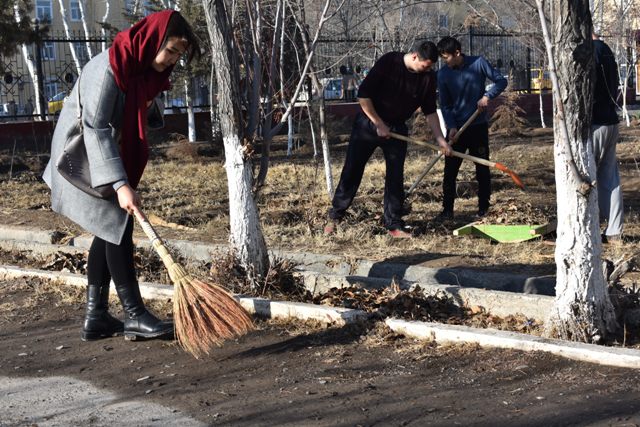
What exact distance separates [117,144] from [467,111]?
4238 mm

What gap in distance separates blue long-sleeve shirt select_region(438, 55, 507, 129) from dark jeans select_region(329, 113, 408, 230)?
3.26ft

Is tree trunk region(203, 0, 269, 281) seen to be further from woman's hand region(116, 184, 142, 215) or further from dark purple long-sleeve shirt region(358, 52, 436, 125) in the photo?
dark purple long-sleeve shirt region(358, 52, 436, 125)

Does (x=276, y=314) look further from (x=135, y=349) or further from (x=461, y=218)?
(x=461, y=218)

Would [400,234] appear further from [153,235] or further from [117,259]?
[153,235]

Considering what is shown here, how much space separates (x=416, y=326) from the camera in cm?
475

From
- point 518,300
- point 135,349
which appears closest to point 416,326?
point 518,300

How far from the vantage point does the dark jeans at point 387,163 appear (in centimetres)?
745

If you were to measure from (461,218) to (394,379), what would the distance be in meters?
4.41

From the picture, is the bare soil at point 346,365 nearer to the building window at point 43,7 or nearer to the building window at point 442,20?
the building window at point 442,20

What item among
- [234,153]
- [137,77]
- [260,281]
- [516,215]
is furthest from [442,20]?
[137,77]

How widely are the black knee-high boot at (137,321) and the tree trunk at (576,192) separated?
195cm

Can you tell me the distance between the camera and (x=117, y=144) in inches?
190

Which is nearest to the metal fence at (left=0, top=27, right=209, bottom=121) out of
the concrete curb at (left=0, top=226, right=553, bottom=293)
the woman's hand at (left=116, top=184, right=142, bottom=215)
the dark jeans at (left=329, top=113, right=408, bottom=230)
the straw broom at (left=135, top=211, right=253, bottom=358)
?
the dark jeans at (left=329, top=113, right=408, bottom=230)

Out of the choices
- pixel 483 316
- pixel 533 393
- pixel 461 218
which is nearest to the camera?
pixel 533 393
